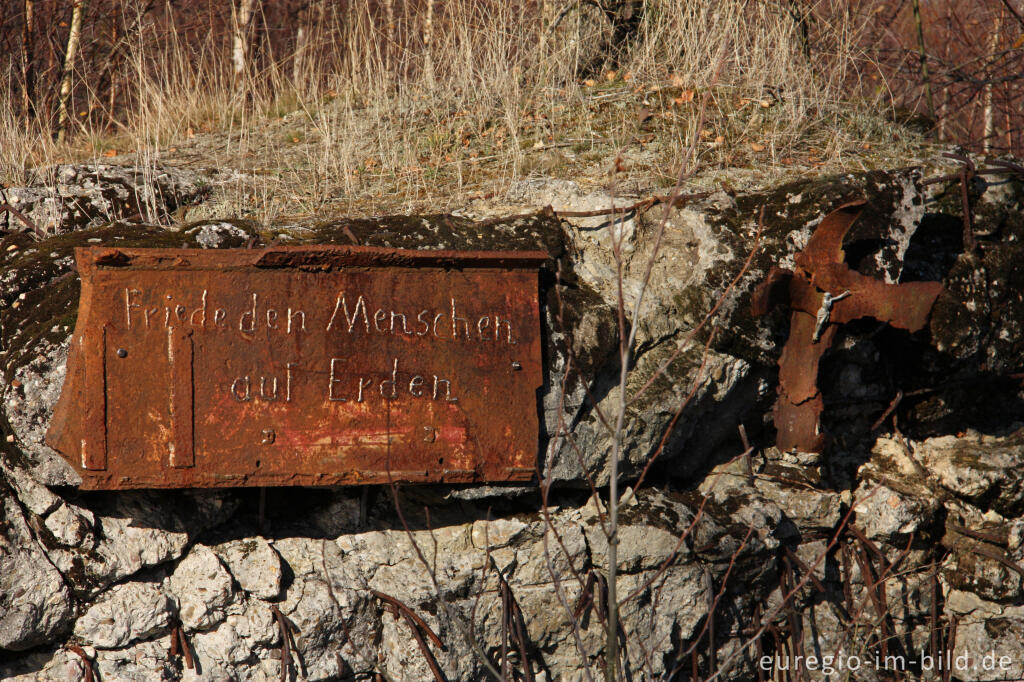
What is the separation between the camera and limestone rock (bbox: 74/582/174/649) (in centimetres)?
230

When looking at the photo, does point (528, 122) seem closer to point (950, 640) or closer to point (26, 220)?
point (26, 220)

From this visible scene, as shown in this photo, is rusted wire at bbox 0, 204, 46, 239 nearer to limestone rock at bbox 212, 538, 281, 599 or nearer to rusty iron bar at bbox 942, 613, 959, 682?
limestone rock at bbox 212, 538, 281, 599

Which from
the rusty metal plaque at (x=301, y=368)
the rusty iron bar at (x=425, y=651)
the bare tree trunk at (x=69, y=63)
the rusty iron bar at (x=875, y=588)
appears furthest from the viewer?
the bare tree trunk at (x=69, y=63)

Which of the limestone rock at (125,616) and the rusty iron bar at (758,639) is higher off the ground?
the limestone rock at (125,616)

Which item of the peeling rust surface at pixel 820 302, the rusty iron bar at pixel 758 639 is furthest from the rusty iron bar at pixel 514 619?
the peeling rust surface at pixel 820 302

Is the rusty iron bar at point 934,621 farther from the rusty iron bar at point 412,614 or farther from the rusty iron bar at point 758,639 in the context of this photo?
the rusty iron bar at point 412,614

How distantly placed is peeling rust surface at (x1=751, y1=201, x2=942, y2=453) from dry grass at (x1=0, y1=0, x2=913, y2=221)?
737 millimetres

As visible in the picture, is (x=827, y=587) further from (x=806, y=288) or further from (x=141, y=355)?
(x=141, y=355)

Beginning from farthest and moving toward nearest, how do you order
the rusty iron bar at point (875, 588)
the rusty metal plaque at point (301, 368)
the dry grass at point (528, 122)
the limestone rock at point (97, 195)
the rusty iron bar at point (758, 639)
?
1. the dry grass at point (528, 122)
2. the limestone rock at point (97, 195)
3. the rusty iron bar at point (875, 588)
4. the rusty iron bar at point (758, 639)
5. the rusty metal plaque at point (301, 368)

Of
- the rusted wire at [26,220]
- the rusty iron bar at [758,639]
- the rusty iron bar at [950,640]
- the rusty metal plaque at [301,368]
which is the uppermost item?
the rusted wire at [26,220]

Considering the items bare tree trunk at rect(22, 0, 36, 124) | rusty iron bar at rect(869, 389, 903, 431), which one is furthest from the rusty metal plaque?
bare tree trunk at rect(22, 0, 36, 124)

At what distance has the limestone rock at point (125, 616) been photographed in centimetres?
230

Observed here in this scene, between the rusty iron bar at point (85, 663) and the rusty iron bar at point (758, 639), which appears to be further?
the rusty iron bar at point (758, 639)

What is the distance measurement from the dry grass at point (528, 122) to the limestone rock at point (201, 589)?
1324 mm
